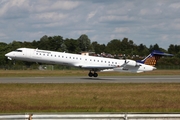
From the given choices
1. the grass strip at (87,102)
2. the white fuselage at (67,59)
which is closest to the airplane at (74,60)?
the white fuselage at (67,59)

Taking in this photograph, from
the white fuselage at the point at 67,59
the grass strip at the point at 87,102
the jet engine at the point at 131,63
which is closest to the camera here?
the grass strip at the point at 87,102

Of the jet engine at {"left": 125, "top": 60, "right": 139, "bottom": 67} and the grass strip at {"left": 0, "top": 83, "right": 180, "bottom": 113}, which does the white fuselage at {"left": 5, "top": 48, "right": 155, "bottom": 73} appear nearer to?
the jet engine at {"left": 125, "top": 60, "right": 139, "bottom": 67}

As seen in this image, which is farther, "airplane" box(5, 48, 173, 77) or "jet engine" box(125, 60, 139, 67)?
"jet engine" box(125, 60, 139, 67)

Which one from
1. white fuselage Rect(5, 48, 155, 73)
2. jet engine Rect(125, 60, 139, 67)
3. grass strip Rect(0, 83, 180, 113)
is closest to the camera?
grass strip Rect(0, 83, 180, 113)

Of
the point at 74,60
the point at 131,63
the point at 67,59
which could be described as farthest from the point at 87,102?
the point at 131,63

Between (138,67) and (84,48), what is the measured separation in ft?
313

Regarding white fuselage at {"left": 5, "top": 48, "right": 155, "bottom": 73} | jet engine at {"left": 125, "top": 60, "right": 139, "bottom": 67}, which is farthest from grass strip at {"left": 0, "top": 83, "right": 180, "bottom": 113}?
jet engine at {"left": 125, "top": 60, "right": 139, "bottom": 67}

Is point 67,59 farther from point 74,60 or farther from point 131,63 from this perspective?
point 131,63

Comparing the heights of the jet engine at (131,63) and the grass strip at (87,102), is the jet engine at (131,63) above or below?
above

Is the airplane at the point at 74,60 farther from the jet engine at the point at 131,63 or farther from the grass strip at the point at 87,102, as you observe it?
the grass strip at the point at 87,102

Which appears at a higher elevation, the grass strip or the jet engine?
the jet engine

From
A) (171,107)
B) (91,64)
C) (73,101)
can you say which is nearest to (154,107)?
(171,107)

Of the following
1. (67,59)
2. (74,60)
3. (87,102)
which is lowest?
(87,102)

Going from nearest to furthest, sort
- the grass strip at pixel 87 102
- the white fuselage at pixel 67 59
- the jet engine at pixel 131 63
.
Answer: the grass strip at pixel 87 102 < the white fuselage at pixel 67 59 < the jet engine at pixel 131 63
